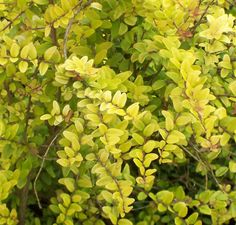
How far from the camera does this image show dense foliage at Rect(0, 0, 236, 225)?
4.39ft

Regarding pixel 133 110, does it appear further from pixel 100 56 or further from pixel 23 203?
pixel 23 203

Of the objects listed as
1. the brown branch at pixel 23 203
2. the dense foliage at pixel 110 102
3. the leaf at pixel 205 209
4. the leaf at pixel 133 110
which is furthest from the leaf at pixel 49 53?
the leaf at pixel 205 209

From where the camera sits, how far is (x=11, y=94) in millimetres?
1621

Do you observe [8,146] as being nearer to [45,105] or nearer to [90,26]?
[45,105]

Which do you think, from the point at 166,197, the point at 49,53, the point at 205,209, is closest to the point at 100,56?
the point at 49,53

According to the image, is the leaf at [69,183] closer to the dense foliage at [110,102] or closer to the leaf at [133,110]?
the dense foliage at [110,102]

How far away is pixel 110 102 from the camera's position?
1.30m

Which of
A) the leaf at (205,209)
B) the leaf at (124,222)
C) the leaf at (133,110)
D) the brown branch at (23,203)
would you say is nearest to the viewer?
the leaf at (133,110)

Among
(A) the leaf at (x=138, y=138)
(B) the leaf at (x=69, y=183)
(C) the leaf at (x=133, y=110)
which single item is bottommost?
(B) the leaf at (x=69, y=183)

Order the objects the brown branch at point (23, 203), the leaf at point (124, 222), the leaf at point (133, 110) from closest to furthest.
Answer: the leaf at point (133, 110)
the leaf at point (124, 222)
the brown branch at point (23, 203)

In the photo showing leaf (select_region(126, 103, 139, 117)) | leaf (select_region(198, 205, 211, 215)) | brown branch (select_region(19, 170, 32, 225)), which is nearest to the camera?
leaf (select_region(126, 103, 139, 117))

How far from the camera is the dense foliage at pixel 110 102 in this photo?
4.39 feet

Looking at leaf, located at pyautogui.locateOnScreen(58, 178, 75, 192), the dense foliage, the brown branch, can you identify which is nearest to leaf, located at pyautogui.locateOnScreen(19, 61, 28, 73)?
the dense foliage

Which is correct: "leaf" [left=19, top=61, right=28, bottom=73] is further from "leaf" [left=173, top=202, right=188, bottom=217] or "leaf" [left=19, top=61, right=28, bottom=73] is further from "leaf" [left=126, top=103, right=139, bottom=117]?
"leaf" [left=173, top=202, right=188, bottom=217]
